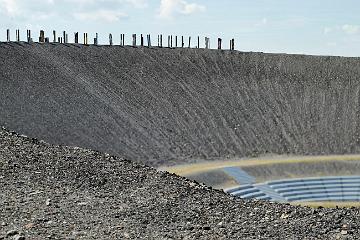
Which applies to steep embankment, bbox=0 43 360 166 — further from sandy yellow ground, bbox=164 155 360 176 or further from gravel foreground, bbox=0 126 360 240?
gravel foreground, bbox=0 126 360 240

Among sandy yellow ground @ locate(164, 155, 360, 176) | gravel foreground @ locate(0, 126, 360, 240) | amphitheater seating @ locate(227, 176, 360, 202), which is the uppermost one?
gravel foreground @ locate(0, 126, 360, 240)

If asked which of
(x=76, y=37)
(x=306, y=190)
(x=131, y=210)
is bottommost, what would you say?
(x=306, y=190)

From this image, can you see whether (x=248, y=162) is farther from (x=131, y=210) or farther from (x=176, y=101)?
(x=131, y=210)

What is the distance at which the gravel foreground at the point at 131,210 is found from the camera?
12891 millimetres

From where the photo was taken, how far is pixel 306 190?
116 feet

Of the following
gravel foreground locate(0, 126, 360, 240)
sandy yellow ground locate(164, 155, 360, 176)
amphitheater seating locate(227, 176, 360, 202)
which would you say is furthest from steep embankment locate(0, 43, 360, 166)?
gravel foreground locate(0, 126, 360, 240)

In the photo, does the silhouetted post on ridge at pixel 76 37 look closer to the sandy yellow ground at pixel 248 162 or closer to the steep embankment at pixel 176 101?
the steep embankment at pixel 176 101

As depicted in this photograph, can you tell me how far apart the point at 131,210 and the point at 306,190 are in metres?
22.7

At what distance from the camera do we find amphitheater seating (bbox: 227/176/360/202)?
110 ft

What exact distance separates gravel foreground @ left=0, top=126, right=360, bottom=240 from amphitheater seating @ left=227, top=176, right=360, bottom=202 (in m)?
14.8

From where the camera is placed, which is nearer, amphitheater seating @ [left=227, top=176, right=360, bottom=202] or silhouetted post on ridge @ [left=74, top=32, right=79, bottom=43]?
amphitheater seating @ [left=227, top=176, right=360, bottom=202]

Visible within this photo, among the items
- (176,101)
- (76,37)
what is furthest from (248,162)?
(76,37)

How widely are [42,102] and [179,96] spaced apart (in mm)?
12971

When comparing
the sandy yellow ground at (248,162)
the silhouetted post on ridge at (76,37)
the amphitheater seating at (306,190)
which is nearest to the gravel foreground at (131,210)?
the amphitheater seating at (306,190)
